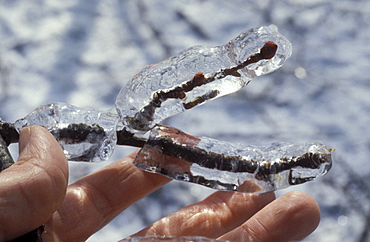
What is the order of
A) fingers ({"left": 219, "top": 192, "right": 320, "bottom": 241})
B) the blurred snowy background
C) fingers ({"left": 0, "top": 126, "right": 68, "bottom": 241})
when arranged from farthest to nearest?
the blurred snowy background → fingers ({"left": 219, "top": 192, "right": 320, "bottom": 241}) → fingers ({"left": 0, "top": 126, "right": 68, "bottom": 241})

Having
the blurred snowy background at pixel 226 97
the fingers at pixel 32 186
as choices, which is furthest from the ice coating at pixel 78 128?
the blurred snowy background at pixel 226 97

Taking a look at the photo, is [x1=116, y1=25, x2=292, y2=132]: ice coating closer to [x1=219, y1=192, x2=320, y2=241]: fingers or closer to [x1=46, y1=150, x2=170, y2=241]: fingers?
[x1=46, y1=150, x2=170, y2=241]: fingers

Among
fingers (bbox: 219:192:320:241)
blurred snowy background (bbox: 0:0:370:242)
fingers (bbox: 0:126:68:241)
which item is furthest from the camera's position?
blurred snowy background (bbox: 0:0:370:242)

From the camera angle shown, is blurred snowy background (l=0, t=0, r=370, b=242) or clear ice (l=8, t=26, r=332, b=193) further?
blurred snowy background (l=0, t=0, r=370, b=242)

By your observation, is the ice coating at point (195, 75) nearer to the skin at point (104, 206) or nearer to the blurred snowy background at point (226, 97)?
the skin at point (104, 206)

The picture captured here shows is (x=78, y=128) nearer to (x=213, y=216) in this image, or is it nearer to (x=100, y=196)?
(x=100, y=196)

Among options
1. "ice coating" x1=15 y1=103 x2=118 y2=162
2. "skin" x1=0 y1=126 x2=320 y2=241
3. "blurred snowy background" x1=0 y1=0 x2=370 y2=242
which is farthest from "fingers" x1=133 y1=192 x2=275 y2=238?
"blurred snowy background" x1=0 y1=0 x2=370 y2=242

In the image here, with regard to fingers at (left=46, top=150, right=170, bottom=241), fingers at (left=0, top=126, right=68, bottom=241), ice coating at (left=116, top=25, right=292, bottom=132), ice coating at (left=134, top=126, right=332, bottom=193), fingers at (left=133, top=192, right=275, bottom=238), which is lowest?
fingers at (left=133, top=192, right=275, bottom=238)

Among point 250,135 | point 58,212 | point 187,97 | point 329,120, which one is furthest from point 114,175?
point 329,120
